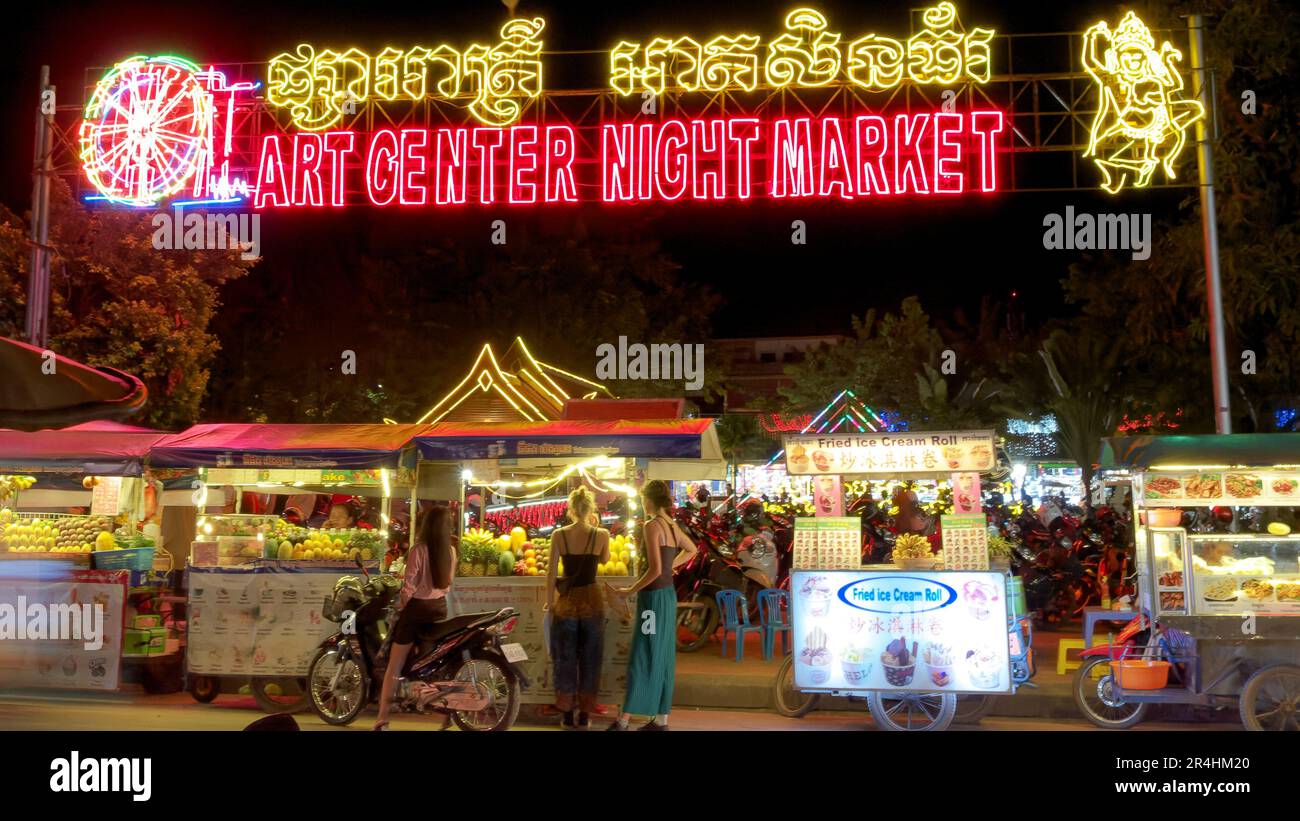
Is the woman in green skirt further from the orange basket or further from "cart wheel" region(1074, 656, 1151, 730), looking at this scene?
the orange basket

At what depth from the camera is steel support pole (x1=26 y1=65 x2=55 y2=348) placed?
1288 centimetres

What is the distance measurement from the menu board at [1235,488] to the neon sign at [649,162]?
19.4 feet

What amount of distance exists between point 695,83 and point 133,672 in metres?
9.02

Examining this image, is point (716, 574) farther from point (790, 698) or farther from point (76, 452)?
point (76, 452)

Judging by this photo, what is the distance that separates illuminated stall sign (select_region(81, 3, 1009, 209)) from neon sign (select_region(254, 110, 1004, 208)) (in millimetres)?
18

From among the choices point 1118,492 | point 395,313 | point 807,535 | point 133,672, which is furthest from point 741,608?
point 1118,492

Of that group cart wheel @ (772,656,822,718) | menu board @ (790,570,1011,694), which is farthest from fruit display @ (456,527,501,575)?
menu board @ (790,570,1011,694)

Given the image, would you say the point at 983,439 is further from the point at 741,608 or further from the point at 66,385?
the point at 66,385

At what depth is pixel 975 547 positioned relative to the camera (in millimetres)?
8805

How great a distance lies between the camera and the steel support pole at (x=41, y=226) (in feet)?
42.3

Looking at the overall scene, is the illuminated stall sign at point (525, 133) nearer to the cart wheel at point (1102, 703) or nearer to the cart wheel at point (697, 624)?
the cart wheel at point (697, 624)

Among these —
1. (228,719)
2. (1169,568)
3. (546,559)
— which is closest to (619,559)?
(546,559)

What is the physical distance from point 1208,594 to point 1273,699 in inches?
31.7

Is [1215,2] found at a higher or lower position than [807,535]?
higher
